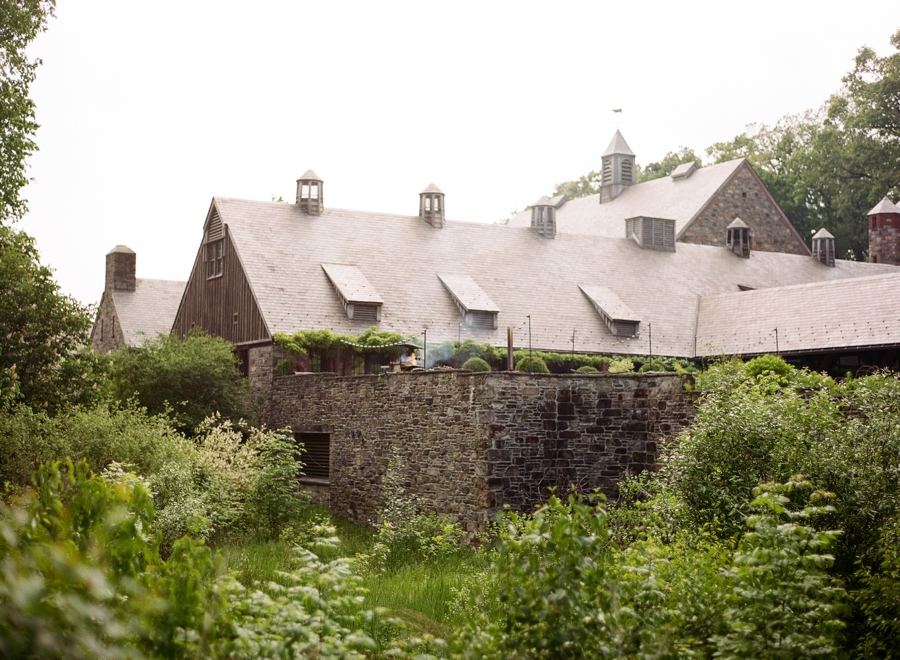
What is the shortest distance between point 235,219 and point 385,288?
459 cm

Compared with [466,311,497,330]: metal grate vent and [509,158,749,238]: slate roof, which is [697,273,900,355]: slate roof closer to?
[466,311,497,330]: metal grate vent

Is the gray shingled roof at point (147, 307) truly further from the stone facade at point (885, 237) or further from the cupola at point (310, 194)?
the stone facade at point (885, 237)

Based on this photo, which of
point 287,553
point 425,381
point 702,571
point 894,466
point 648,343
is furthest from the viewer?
point 648,343

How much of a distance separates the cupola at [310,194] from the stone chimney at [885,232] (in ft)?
88.0

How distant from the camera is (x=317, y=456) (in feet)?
73.7

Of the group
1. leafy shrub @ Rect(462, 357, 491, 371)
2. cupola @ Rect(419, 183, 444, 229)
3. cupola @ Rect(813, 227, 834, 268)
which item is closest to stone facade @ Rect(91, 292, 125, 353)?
cupola @ Rect(419, 183, 444, 229)

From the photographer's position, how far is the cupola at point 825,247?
4062 centimetres

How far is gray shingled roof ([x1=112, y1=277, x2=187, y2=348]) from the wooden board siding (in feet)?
24.9

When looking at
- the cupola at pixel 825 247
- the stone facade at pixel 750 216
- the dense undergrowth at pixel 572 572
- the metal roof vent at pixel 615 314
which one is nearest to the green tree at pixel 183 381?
the dense undergrowth at pixel 572 572

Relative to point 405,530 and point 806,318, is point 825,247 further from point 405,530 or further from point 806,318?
point 405,530

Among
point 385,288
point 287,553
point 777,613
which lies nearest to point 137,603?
point 777,613

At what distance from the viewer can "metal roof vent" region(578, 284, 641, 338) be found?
29.4m

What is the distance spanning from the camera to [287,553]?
1538 cm

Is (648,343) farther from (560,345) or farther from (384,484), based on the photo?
(384,484)
